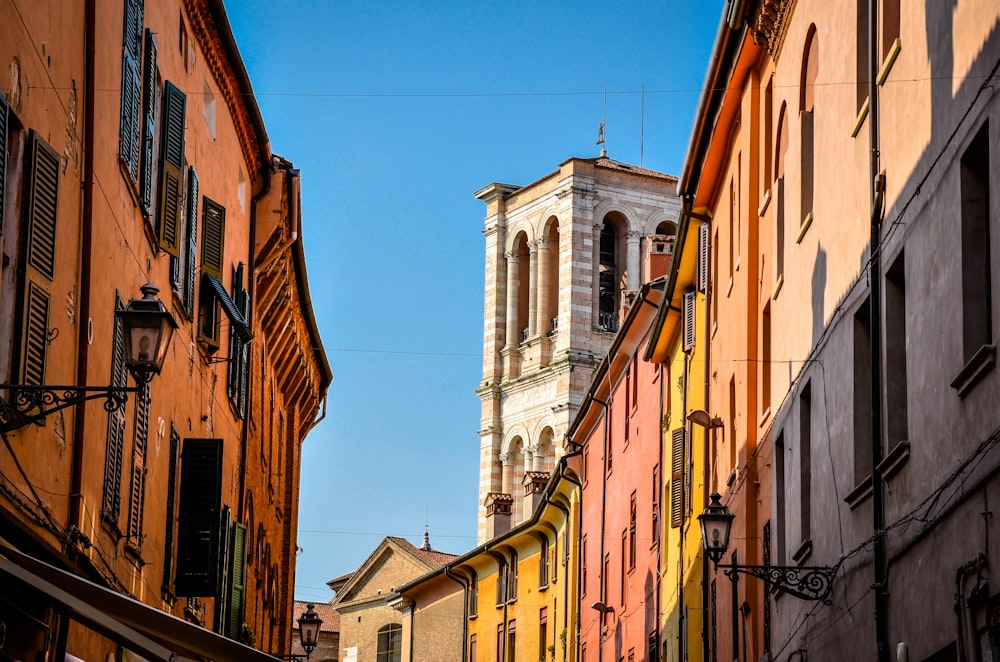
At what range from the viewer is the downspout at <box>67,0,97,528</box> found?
13812mm

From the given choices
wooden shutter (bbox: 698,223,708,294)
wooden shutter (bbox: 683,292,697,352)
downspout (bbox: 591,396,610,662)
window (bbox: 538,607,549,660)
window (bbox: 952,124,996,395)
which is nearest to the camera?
window (bbox: 952,124,996,395)

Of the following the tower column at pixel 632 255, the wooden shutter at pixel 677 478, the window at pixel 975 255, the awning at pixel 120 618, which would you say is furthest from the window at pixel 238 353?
the tower column at pixel 632 255

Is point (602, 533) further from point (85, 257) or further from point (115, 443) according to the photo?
point (85, 257)

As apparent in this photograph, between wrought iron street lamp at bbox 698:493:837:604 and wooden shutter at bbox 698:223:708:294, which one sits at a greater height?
wooden shutter at bbox 698:223:708:294

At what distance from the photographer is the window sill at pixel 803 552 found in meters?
17.2

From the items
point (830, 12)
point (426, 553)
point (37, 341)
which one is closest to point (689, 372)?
point (830, 12)

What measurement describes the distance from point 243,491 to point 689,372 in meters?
7.46

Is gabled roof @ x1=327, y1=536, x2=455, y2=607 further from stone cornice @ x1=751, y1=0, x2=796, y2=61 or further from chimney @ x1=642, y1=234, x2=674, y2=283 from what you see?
stone cornice @ x1=751, y1=0, x2=796, y2=61

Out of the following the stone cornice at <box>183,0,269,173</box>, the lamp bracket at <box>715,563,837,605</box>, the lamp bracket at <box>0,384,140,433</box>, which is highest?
the stone cornice at <box>183,0,269,173</box>

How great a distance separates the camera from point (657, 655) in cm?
3225

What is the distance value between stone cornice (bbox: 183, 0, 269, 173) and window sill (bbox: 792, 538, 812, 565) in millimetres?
8692

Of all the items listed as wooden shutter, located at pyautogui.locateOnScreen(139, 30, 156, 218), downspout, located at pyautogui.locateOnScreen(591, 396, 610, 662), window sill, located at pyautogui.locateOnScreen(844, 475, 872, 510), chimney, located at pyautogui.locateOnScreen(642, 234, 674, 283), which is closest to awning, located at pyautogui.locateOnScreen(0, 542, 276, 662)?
window sill, located at pyautogui.locateOnScreen(844, 475, 872, 510)

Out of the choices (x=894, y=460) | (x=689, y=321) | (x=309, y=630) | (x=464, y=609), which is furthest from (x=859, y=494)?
(x=464, y=609)

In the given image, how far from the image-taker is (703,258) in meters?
27.8
